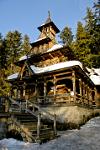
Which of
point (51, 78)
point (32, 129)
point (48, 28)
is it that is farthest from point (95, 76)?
point (32, 129)

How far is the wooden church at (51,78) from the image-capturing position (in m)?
23.1

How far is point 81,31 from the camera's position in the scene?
44250 mm

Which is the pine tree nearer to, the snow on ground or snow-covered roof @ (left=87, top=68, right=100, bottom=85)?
snow-covered roof @ (left=87, top=68, right=100, bottom=85)

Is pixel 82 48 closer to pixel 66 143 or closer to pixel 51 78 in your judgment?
pixel 51 78

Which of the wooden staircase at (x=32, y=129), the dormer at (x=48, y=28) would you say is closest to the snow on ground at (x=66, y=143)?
the wooden staircase at (x=32, y=129)

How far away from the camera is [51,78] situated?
25016 millimetres

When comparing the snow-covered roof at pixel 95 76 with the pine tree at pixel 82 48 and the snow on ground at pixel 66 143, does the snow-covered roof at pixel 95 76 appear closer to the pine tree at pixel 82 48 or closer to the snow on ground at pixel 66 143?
the pine tree at pixel 82 48

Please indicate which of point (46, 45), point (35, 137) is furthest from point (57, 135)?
point (46, 45)

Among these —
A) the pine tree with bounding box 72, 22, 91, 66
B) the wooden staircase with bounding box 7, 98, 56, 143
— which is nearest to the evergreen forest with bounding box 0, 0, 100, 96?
the pine tree with bounding box 72, 22, 91, 66

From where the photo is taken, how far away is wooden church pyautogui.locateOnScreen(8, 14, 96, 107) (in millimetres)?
23062

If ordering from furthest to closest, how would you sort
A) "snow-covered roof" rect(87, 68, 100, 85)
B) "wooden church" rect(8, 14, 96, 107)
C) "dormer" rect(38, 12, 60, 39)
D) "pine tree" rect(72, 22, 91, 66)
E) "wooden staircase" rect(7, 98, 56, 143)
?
"pine tree" rect(72, 22, 91, 66) → "dormer" rect(38, 12, 60, 39) → "snow-covered roof" rect(87, 68, 100, 85) → "wooden church" rect(8, 14, 96, 107) → "wooden staircase" rect(7, 98, 56, 143)

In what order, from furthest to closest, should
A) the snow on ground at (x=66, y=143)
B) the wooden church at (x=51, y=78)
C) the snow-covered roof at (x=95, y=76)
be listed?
the snow-covered roof at (x=95, y=76) < the wooden church at (x=51, y=78) < the snow on ground at (x=66, y=143)

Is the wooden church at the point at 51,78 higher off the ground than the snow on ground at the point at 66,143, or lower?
higher

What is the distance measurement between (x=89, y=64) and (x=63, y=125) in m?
18.1
